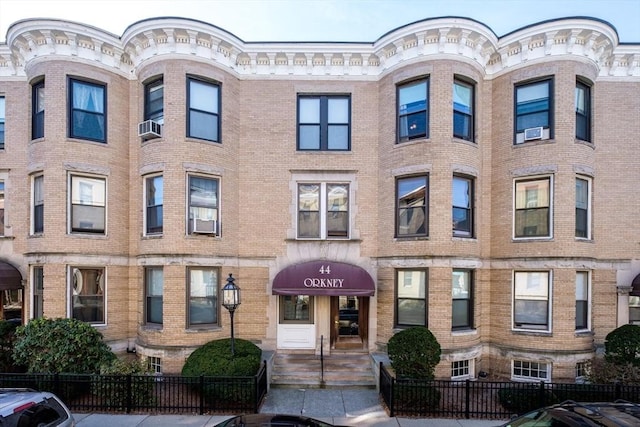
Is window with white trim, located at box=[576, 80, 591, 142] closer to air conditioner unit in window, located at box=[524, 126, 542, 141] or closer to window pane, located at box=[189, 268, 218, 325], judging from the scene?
air conditioner unit in window, located at box=[524, 126, 542, 141]

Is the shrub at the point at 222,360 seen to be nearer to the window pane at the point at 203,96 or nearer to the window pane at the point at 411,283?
Answer: the window pane at the point at 411,283

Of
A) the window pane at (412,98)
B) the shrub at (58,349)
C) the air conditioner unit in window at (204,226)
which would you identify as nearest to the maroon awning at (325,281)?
the air conditioner unit in window at (204,226)

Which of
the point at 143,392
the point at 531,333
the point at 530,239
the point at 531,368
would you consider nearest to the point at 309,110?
the point at 530,239

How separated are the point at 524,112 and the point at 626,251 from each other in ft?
19.3

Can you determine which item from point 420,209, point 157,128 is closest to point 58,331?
point 157,128

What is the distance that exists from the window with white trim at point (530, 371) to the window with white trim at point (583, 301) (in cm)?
181

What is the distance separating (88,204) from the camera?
11.9 metres

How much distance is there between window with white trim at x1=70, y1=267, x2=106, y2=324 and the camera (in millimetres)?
11609

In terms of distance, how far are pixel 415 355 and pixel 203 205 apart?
7989mm

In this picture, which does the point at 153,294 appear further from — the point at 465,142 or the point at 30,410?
the point at 465,142

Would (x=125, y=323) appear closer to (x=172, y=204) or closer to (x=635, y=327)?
(x=172, y=204)

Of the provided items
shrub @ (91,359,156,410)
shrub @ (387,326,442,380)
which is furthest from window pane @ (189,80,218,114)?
shrub @ (387,326,442,380)

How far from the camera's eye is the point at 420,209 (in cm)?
1167

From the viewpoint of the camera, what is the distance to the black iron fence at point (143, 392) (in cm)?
888
